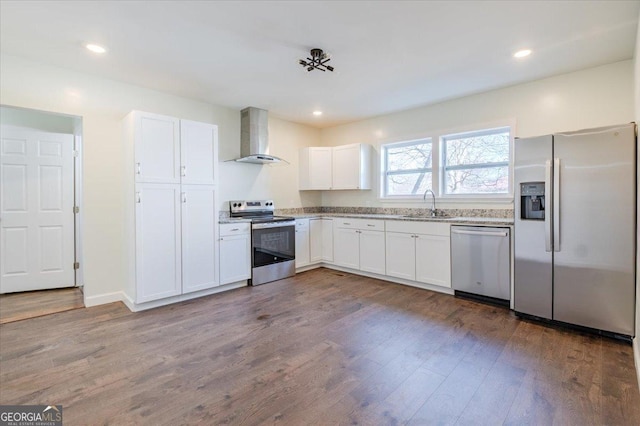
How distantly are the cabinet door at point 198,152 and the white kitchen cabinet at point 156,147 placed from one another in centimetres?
7

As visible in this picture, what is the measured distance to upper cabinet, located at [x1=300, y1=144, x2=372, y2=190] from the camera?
5121mm

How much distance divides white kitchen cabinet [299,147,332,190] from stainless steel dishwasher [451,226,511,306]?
8.15ft

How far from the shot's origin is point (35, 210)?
402cm

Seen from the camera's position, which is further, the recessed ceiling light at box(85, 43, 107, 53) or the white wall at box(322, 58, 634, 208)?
the white wall at box(322, 58, 634, 208)

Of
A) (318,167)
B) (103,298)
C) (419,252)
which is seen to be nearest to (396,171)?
(318,167)

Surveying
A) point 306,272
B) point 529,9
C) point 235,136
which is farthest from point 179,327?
point 529,9

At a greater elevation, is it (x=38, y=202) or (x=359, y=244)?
(x=38, y=202)

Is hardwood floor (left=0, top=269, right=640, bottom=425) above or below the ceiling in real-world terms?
below

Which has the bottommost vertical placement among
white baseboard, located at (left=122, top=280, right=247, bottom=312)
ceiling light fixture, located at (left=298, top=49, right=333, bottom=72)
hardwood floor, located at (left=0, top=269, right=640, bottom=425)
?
hardwood floor, located at (left=0, top=269, right=640, bottom=425)

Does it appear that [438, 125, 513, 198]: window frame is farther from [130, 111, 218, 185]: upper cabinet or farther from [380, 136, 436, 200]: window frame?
[130, 111, 218, 185]: upper cabinet

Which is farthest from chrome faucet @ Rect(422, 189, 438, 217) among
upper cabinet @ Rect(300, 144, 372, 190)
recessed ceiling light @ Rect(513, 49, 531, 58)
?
recessed ceiling light @ Rect(513, 49, 531, 58)

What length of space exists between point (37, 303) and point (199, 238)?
6.57 feet

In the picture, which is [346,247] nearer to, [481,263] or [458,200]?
[458,200]

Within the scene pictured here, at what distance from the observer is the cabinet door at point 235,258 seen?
401 cm
